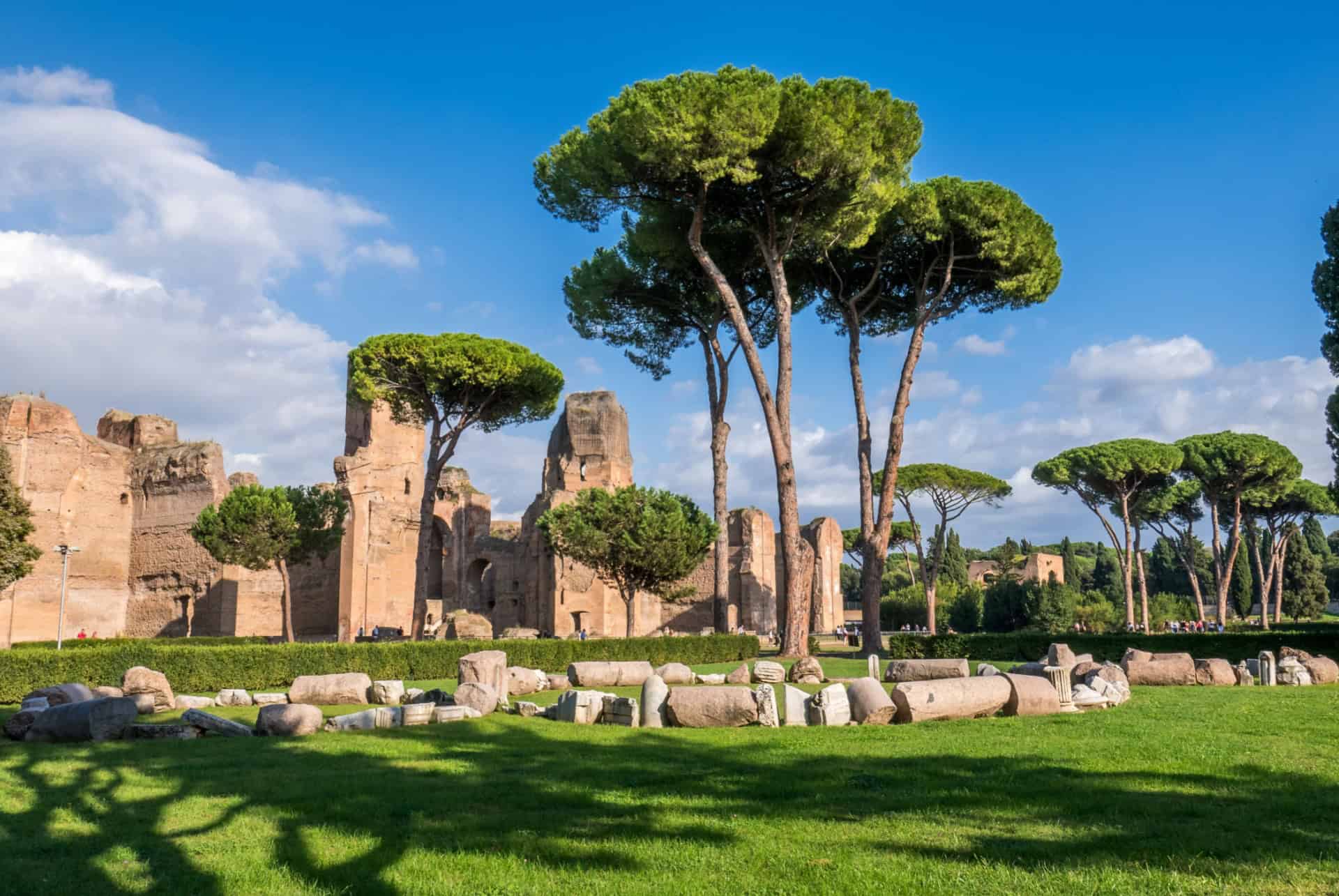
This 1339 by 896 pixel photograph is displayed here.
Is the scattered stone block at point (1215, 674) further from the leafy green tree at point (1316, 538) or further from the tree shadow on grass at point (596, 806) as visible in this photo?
the leafy green tree at point (1316, 538)

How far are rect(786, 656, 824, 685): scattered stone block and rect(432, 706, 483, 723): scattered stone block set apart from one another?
6.05m

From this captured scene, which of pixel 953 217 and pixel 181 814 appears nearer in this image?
pixel 181 814

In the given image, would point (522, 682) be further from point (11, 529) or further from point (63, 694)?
point (11, 529)

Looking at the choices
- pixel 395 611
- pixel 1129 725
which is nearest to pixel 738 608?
pixel 395 611

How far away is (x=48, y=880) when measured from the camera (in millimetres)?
4242

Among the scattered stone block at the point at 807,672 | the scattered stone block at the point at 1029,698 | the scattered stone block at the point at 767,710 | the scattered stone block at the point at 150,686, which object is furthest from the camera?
the scattered stone block at the point at 807,672

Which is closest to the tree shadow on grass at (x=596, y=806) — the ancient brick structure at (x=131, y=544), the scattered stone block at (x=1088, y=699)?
the scattered stone block at (x=1088, y=699)

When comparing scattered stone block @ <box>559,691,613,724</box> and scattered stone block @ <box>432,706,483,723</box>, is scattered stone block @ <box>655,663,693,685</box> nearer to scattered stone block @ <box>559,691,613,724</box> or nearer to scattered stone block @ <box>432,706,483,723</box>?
scattered stone block @ <box>559,691,613,724</box>

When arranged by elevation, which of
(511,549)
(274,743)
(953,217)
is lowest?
(274,743)

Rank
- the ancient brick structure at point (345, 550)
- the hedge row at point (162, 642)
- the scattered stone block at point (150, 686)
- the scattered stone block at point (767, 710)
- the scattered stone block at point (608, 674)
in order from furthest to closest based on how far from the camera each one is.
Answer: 1. the ancient brick structure at point (345, 550)
2. the hedge row at point (162, 642)
3. the scattered stone block at point (608, 674)
4. the scattered stone block at point (150, 686)
5. the scattered stone block at point (767, 710)

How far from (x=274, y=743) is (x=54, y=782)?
200 centimetres

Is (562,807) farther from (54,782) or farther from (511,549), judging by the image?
(511,549)

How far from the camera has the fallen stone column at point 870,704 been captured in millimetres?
8891

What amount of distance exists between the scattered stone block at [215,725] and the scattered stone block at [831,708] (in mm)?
5346
